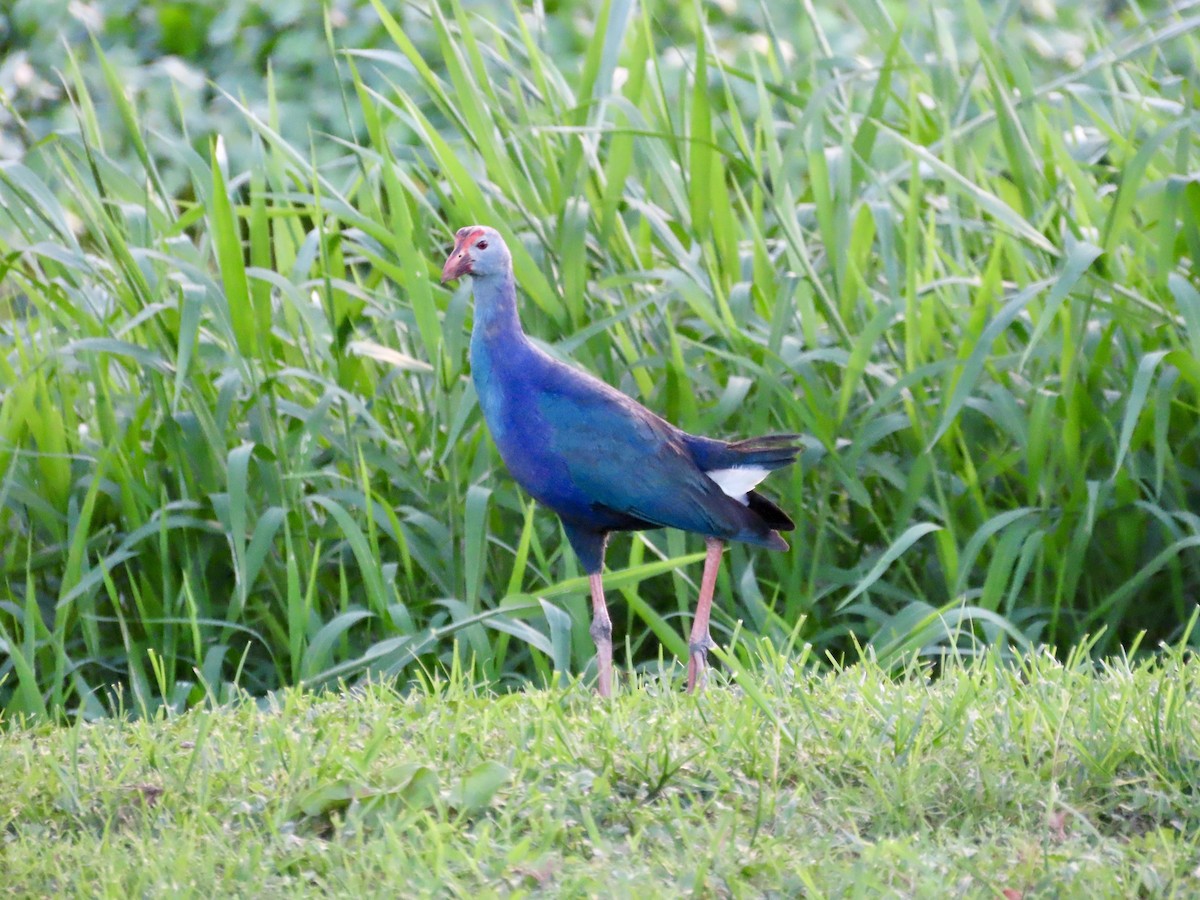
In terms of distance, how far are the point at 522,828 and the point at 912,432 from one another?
189 centimetres

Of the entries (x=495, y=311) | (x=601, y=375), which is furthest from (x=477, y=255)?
(x=601, y=375)

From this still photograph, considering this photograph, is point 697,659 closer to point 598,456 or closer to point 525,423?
point 598,456

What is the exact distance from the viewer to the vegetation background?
150 inches

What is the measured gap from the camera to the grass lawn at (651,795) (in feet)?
7.84

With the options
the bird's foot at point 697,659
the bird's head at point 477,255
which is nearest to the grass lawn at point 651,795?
the bird's foot at point 697,659

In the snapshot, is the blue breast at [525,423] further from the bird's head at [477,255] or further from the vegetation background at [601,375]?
the vegetation background at [601,375]

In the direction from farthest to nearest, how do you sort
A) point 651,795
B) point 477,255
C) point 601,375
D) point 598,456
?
point 601,375 < point 477,255 < point 598,456 < point 651,795

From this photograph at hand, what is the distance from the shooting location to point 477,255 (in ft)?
10.9

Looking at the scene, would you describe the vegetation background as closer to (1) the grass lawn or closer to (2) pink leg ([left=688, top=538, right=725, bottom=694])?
(2) pink leg ([left=688, top=538, right=725, bottom=694])

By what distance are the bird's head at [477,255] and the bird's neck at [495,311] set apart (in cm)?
2

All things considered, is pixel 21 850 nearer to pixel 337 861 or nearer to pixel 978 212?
pixel 337 861

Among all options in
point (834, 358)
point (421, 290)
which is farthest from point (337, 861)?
point (834, 358)

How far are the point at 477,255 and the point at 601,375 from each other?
35.5 inches

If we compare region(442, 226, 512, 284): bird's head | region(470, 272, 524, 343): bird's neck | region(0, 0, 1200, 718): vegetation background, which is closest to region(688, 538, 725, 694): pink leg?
region(0, 0, 1200, 718): vegetation background
